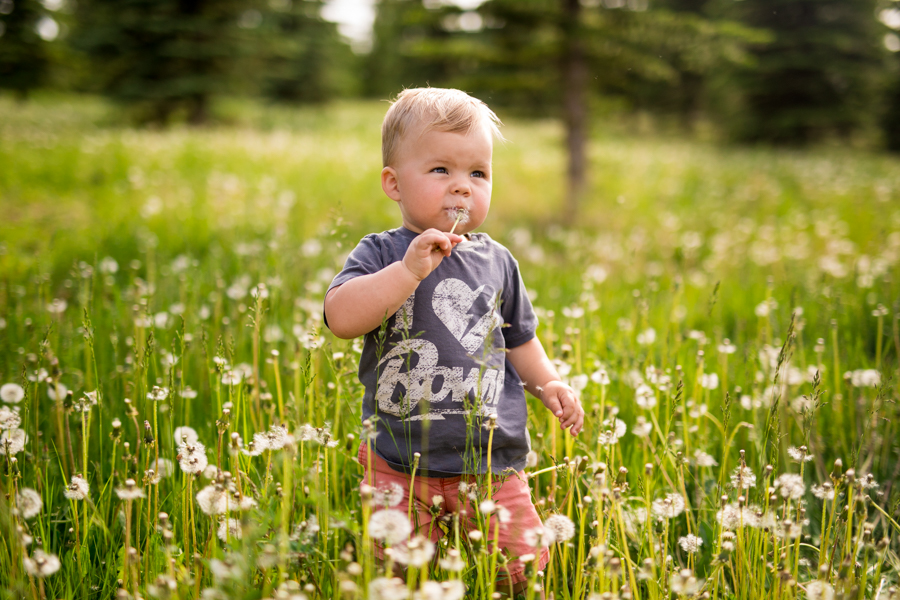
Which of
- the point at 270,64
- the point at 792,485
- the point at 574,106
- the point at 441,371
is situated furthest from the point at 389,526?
the point at 270,64

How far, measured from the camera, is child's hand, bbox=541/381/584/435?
5.75ft

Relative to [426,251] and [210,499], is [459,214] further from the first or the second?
[210,499]

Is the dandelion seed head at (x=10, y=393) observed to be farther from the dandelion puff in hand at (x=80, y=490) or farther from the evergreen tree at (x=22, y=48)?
the evergreen tree at (x=22, y=48)

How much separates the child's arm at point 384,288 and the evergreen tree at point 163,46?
20.2 m

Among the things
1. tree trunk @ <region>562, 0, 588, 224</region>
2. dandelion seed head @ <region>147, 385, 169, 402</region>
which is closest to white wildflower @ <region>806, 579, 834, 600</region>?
dandelion seed head @ <region>147, 385, 169, 402</region>

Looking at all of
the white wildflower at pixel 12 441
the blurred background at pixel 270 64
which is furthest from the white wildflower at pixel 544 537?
the blurred background at pixel 270 64

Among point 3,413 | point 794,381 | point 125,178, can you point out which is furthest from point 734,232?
point 125,178

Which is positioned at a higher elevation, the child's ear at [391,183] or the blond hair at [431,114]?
the blond hair at [431,114]

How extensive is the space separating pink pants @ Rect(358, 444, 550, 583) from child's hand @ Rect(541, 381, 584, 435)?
0.21 metres

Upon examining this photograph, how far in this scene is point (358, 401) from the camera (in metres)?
2.19

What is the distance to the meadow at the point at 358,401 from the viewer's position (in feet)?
4.99

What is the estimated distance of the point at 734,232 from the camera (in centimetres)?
738

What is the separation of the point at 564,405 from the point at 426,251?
2.16 ft

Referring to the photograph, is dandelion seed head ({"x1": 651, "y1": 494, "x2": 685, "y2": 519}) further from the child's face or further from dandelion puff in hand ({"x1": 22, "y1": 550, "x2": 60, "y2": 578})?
dandelion puff in hand ({"x1": 22, "y1": 550, "x2": 60, "y2": 578})
